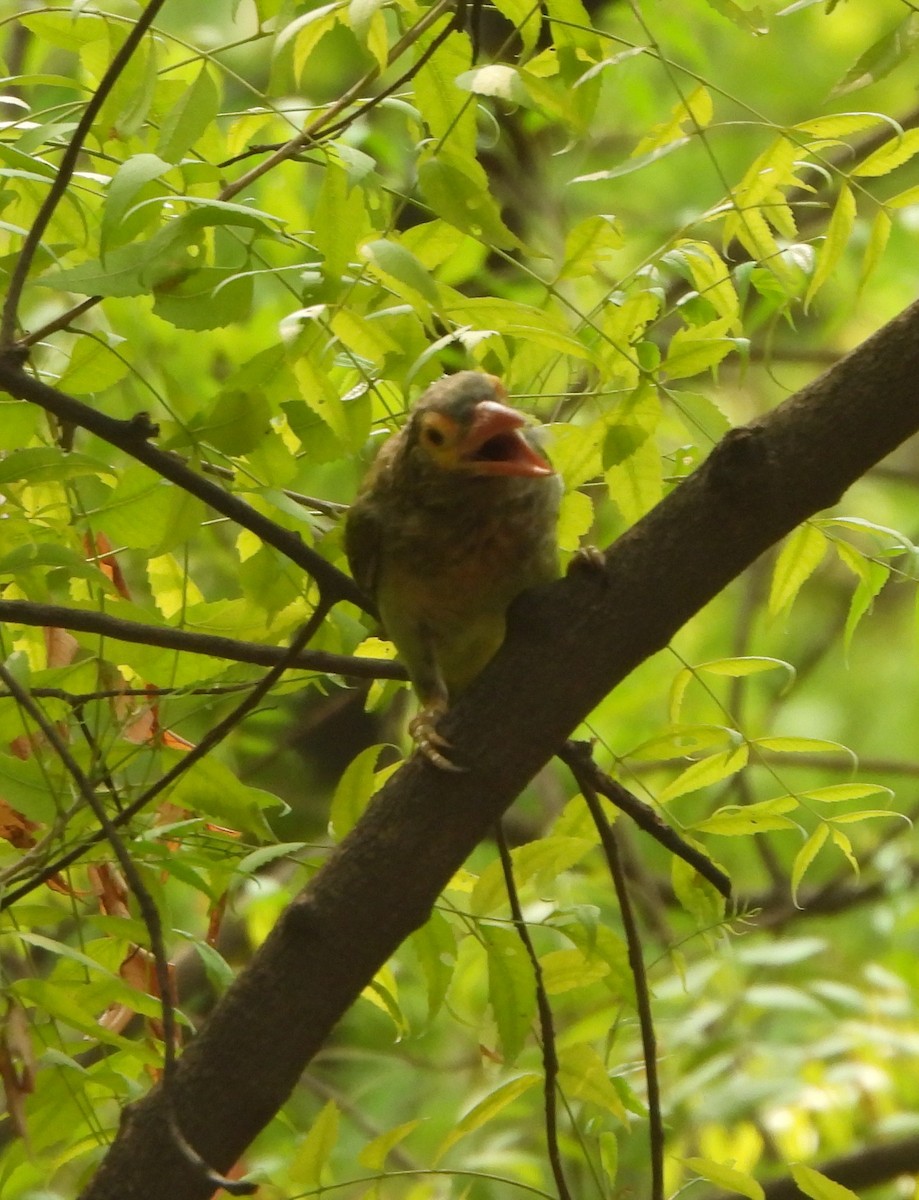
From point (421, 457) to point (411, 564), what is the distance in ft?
0.43

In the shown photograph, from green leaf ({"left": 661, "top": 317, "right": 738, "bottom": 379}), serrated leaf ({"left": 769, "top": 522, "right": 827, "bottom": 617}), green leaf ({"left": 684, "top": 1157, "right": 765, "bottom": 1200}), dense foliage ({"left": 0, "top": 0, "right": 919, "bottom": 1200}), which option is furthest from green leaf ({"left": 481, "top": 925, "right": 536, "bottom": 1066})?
green leaf ({"left": 661, "top": 317, "right": 738, "bottom": 379})

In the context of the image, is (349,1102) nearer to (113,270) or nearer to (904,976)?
(904,976)

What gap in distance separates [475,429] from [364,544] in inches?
10.4

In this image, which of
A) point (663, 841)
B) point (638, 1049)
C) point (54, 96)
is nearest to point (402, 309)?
point (663, 841)

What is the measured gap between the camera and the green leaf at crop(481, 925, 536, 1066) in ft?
4.83

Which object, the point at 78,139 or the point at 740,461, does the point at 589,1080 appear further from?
the point at 78,139

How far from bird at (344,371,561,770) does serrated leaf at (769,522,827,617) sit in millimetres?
285

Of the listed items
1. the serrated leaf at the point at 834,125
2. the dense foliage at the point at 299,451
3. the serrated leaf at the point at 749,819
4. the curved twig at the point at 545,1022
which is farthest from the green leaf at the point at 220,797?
the serrated leaf at the point at 834,125

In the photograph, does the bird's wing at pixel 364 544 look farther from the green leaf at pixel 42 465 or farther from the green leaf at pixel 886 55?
the green leaf at pixel 886 55

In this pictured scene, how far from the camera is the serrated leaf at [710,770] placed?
1.57 meters

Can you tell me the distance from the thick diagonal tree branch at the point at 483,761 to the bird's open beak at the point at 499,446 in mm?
229

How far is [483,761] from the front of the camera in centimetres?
136

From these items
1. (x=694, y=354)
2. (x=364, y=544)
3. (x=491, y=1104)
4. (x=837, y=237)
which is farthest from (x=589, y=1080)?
(x=837, y=237)

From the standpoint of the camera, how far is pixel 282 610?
1539 millimetres
